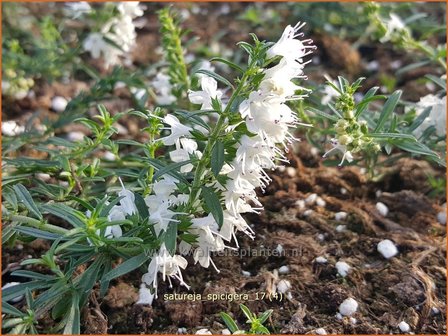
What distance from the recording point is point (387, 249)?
238 centimetres

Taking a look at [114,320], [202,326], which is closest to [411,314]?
[202,326]

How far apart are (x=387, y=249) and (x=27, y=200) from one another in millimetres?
1257

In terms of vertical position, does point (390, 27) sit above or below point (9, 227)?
above

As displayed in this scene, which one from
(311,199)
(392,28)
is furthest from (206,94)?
(392,28)

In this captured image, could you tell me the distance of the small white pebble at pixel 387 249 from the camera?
2371 mm

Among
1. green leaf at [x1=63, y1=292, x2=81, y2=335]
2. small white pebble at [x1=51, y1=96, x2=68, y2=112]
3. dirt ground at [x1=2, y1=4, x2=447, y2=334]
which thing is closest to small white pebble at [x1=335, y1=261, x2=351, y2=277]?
dirt ground at [x1=2, y1=4, x2=447, y2=334]

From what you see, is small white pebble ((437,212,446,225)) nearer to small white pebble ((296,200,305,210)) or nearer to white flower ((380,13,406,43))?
small white pebble ((296,200,305,210))

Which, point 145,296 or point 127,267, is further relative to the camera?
point 145,296

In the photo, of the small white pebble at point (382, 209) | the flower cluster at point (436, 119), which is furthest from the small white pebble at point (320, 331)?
the flower cluster at point (436, 119)

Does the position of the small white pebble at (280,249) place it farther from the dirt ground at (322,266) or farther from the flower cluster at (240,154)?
the flower cluster at (240,154)

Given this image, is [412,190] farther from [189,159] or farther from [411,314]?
[189,159]

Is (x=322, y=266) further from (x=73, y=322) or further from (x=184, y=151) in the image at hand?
(x=73, y=322)

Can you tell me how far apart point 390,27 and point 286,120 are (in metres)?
1.48

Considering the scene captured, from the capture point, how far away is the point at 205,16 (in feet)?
13.9
